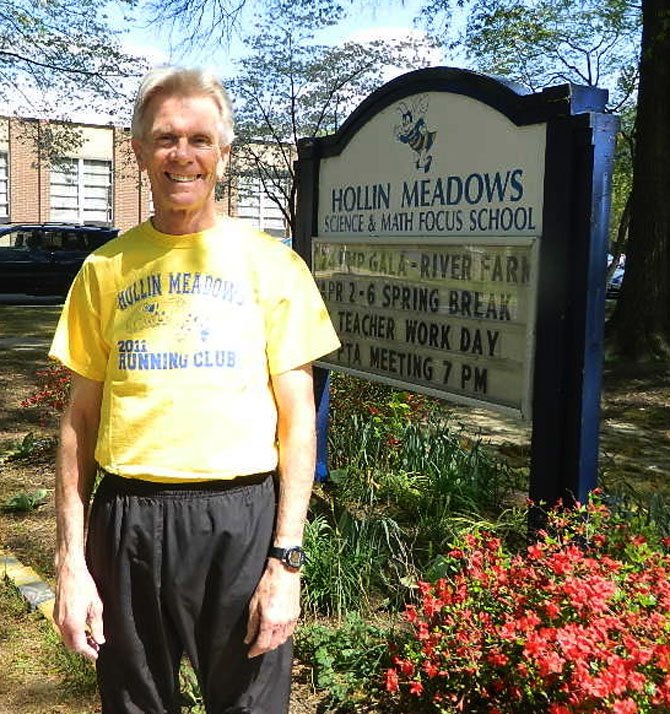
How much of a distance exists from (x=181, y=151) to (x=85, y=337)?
450 mm

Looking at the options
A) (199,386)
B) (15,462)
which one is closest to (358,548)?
(199,386)

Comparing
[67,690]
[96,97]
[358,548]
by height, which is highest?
[96,97]

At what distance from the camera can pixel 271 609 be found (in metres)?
1.86

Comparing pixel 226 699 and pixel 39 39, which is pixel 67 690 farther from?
pixel 39 39

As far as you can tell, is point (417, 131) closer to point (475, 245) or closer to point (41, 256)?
point (475, 245)

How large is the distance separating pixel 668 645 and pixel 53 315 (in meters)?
15.4

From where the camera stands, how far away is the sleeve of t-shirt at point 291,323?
6.24ft

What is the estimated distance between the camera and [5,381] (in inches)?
348

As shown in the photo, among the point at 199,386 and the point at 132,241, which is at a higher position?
the point at 132,241

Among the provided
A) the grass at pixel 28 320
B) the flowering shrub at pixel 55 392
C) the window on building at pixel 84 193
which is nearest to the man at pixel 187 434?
the flowering shrub at pixel 55 392

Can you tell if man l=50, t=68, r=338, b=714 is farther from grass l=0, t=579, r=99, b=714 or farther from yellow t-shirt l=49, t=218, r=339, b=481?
grass l=0, t=579, r=99, b=714

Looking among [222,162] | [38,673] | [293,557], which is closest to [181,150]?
[222,162]

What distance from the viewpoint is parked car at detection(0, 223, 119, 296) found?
20719 mm

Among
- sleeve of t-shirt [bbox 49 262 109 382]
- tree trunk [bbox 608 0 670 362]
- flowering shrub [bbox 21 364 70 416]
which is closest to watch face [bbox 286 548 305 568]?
sleeve of t-shirt [bbox 49 262 109 382]
